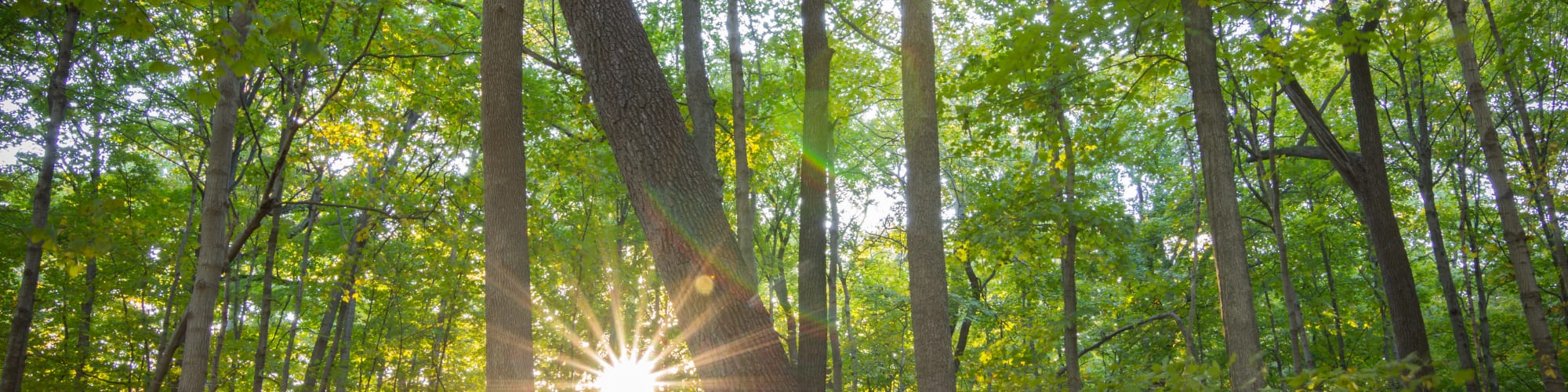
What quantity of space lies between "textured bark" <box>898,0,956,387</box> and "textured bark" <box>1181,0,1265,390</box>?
1740 millimetres

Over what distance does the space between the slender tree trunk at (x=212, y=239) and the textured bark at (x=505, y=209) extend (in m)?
1.91

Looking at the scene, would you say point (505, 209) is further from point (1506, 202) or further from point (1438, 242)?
point (1438, 242)

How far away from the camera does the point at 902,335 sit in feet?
58.7

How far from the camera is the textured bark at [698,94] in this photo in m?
6.80

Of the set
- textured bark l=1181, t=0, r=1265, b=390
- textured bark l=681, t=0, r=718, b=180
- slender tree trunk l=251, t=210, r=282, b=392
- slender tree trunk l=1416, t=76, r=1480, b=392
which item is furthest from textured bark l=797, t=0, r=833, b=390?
slender tree trunk l=1416, t=76, r=1480, b=392

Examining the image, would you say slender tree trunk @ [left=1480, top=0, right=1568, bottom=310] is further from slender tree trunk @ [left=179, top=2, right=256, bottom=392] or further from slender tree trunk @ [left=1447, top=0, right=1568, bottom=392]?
slender tree trunk @ [left=179, top=2, right=256, bottom=392]

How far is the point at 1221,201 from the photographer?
16.5 feet

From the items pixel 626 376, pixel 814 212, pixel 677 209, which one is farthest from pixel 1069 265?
pixel 626 376

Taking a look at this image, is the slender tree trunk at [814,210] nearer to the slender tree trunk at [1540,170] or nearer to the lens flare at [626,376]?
the slender tree trunk at [1540,170]

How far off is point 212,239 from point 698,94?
12.1 ft

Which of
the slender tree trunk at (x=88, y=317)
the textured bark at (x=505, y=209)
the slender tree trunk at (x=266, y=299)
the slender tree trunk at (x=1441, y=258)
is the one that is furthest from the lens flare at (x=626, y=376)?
the slender tree trunk at (x=1441, y=258)

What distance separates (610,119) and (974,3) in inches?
310

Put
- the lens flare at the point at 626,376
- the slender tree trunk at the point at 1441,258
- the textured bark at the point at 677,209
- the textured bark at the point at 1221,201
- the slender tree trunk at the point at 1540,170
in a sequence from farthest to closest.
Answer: the lens flare at the point at 626,376 < the slender tree trunk at the point at 1441,258 < the slender tree trunk at the point at 1540,170 < the textured bark at the point at 1221,201 < the textured bark at the point at 677,209

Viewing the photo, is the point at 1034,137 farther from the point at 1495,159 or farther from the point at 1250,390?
the point at 1495,159
